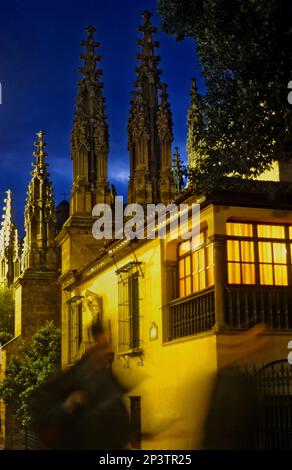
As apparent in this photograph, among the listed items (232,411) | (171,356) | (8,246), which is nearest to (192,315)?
(171,356)

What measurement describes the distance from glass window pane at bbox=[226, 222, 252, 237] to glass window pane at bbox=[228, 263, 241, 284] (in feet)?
2.14

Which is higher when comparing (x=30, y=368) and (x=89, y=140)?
(x=89, y=140)

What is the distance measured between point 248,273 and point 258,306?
79 centimetres

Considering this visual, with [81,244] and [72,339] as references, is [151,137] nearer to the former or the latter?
[81,244]

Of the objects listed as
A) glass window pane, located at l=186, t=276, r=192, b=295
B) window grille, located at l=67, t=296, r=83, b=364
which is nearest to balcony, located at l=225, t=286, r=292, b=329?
glass window pane, located at l=186, t=276, r=192, b=295

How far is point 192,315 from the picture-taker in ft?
54.1

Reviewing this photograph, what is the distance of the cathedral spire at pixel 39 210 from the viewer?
37.6 meters

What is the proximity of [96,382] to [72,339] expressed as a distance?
1505 centimetres

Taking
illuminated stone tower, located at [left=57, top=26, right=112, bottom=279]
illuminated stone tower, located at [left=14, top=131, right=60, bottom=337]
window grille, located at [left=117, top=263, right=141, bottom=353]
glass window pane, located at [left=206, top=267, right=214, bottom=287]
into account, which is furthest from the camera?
illuminated stone tower, located at [left=14, top=131, right=60, bottom=337]

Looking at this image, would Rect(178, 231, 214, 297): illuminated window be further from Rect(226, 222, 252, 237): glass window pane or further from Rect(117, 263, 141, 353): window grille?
Rect(117, 263, 141, 353): window grille

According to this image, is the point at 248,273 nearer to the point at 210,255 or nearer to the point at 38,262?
the point at 210,255

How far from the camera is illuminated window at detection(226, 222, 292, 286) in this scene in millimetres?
16062

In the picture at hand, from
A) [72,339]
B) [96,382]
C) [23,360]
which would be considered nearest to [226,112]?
[96,382]

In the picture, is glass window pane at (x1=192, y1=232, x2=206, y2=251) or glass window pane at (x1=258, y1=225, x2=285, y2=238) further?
glass window pane at (x1=192, y1=232, x2=206, y2=251)
